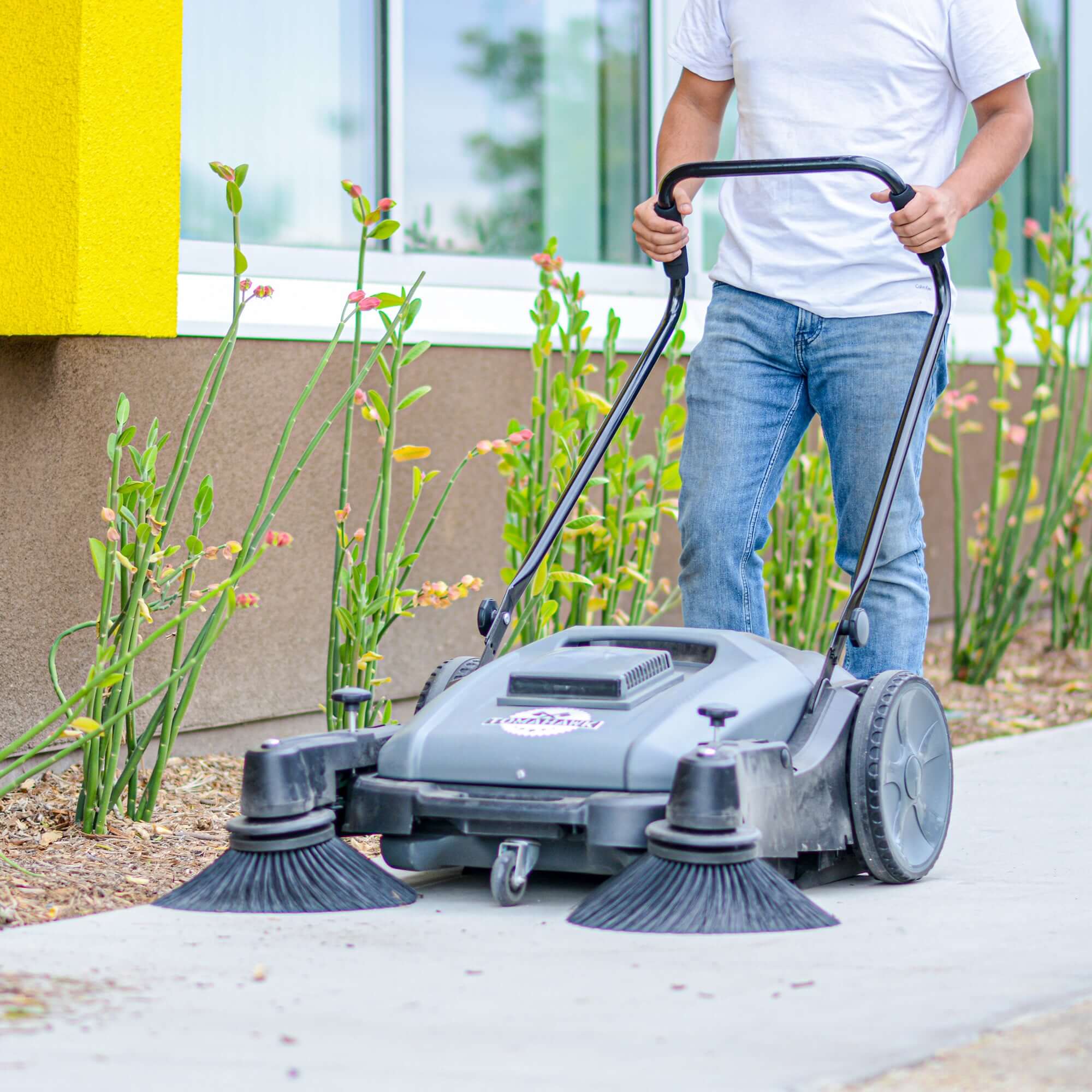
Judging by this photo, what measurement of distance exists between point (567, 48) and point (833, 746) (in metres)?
3.06

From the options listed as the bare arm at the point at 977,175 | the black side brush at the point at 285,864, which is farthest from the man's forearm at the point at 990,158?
the black side brush at the point at 285,864

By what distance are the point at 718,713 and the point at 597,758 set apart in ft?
0.57

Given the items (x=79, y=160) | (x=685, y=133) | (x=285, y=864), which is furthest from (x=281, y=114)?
(x=285, y=864)

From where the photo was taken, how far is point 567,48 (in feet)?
16.5

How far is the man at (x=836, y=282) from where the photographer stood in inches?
114

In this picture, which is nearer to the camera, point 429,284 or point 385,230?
point 385,230

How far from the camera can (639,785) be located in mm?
2289

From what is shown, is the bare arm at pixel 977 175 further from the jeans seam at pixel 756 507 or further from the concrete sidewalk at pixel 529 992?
the concrete sidewalk at pixel 529 992

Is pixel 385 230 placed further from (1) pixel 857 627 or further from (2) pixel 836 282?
(1) pixel 857 627

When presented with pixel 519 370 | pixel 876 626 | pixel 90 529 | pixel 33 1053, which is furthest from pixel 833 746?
pixel 519 370

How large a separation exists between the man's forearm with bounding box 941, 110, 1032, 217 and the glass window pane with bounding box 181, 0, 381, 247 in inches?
69.3

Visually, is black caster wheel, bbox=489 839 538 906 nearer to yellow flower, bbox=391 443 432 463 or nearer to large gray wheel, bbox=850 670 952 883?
large gray wheel, bbox=850 670 952 883

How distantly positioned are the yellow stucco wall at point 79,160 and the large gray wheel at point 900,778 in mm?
1523

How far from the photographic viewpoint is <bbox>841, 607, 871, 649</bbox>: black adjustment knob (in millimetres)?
2547
